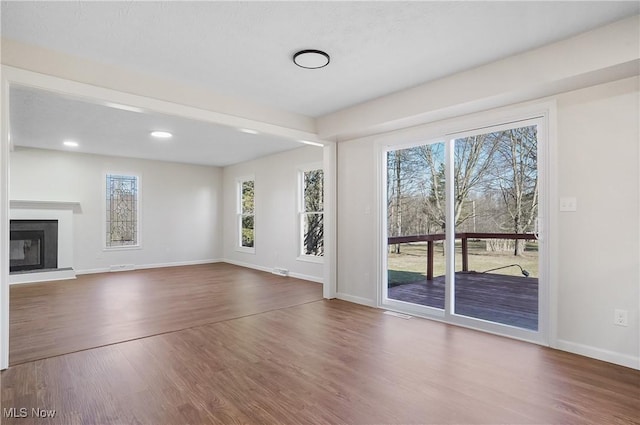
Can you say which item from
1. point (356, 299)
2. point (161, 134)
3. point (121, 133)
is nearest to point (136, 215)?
point (121, 133)

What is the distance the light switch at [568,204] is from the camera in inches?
115

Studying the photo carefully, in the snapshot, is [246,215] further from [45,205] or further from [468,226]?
[468,226]

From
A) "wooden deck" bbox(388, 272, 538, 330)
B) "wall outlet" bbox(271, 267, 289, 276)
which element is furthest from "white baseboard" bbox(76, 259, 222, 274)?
"wooden deck" bbox(388, 272, 538, 330)

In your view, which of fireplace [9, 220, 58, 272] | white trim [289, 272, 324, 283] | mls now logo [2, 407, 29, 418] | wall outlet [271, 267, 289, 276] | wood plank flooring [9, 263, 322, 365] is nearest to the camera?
mls now logo [2, 407, 29, 418]

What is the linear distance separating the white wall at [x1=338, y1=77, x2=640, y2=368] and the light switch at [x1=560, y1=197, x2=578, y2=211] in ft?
0.13

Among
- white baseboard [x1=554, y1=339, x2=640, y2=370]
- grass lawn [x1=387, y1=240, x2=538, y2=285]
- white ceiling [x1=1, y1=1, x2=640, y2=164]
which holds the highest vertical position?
white ceiling [x1=1, y1=1, x2=640, y2=164]

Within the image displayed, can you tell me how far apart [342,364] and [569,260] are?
2.13 meters

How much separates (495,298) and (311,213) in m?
3.49

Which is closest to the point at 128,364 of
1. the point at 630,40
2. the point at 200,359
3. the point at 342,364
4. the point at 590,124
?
the point at 200,359

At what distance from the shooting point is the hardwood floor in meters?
2.00

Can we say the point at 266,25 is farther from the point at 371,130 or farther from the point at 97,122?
the point at 97,122

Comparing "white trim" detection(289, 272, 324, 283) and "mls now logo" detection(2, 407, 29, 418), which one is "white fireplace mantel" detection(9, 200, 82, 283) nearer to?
"white trim" detection(289, 272, 324, 283)

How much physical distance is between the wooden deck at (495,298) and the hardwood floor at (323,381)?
0.34 metres

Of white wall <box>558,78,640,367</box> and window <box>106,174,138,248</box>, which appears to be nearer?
white wall <box>558,78,640,367</box>
